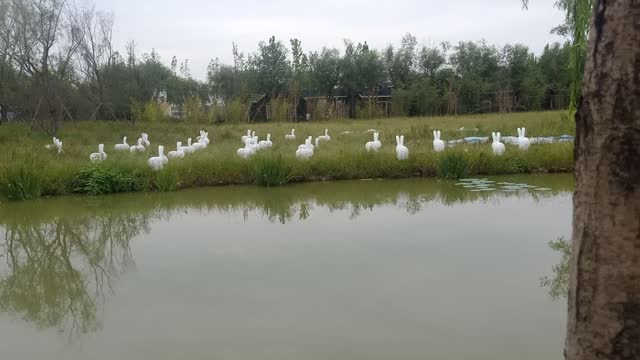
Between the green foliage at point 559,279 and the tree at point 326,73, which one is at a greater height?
the tree at point 326,73

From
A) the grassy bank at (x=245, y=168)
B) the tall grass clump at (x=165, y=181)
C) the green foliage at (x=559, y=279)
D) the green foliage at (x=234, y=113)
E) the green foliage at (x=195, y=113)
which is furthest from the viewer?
the green foliage at (x=234, y=113)

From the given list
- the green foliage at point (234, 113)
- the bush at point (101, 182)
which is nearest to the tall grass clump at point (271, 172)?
the bush at point (101, 182)

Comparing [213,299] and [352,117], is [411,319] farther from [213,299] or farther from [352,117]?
[352,117]

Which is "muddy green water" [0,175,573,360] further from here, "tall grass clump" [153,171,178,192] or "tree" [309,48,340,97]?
"tree" [309,48,340,97]

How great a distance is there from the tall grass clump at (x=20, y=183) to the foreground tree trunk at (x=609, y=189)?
918cm

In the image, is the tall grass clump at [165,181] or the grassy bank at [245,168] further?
the tall grass clump at [165,181]

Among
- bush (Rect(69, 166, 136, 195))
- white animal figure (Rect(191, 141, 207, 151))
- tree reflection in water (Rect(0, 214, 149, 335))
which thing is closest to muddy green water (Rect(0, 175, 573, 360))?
tree reflection in water (Rect(0, 214, 149, 335))

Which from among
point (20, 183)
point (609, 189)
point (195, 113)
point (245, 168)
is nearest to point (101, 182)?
point (20, 183)

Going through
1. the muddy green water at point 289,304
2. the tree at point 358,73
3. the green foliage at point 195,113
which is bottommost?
the muddy green water at point 289,304

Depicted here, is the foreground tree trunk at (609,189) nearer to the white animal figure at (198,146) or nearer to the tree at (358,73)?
the white animal figure at (198,146)

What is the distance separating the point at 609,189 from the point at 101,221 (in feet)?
22.8

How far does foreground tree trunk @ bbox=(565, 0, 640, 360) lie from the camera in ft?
3.84

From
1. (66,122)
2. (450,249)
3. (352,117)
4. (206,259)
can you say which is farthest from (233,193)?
(352,117)

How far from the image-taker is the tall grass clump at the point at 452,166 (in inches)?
378
